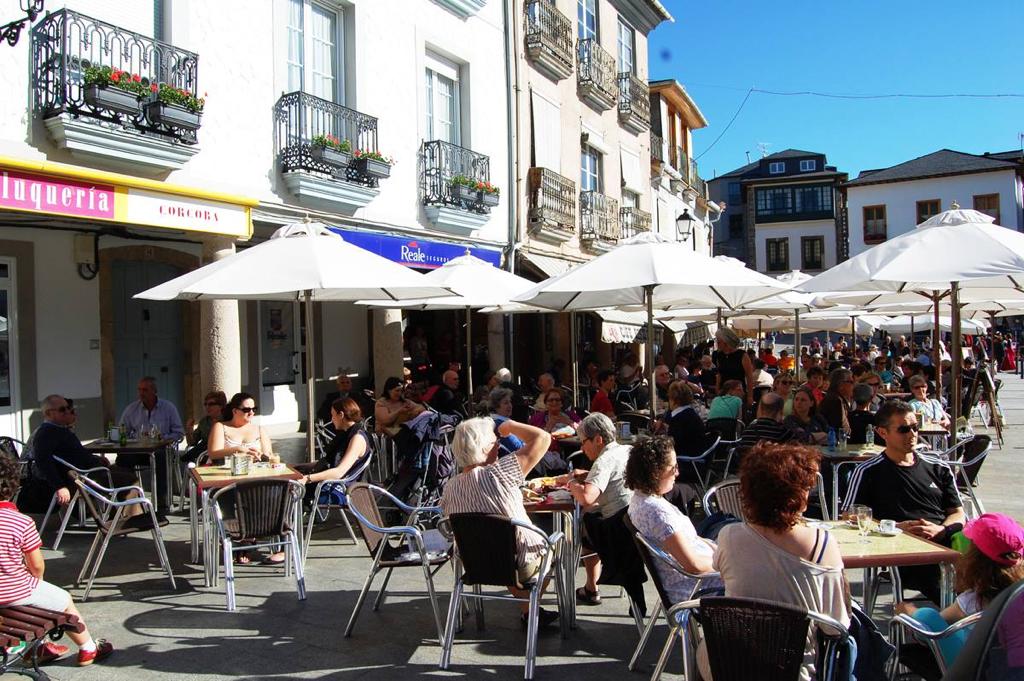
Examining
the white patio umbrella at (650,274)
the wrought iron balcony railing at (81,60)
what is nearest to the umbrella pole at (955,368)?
the white patio umbrella at (650,274)

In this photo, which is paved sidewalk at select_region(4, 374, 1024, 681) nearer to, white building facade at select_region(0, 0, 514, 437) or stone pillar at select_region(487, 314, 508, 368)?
white building facade at select_region(0, 0, 514, 437)

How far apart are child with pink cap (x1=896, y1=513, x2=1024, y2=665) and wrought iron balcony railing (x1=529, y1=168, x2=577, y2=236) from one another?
14.2 meters

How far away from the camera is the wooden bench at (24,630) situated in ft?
12.8

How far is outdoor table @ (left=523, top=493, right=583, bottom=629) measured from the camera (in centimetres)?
499

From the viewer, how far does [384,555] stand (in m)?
5.26

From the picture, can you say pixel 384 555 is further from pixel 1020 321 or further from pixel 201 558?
pixel 1020 321

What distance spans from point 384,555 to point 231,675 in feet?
3.76

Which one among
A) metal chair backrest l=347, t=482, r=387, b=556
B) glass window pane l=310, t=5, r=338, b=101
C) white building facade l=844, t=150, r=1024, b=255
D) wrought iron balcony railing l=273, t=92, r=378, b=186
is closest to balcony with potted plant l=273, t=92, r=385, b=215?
wrought iron balcony railing l=273, t=92, r=378, b=186

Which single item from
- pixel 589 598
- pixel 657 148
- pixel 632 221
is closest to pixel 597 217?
Answer: pixel 632 221

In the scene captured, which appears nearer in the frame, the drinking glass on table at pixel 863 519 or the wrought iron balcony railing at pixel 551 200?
the drinking glass on table at pixel 863 519

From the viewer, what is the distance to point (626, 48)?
2259 centimetres

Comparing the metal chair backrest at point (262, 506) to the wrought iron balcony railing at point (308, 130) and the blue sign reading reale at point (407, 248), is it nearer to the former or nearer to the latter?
the wrought iron balcony railing at point (308, 130)

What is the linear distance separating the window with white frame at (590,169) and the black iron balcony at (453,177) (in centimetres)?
524

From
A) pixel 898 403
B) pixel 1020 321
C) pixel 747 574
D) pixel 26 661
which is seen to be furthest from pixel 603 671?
pixel 1020 321
